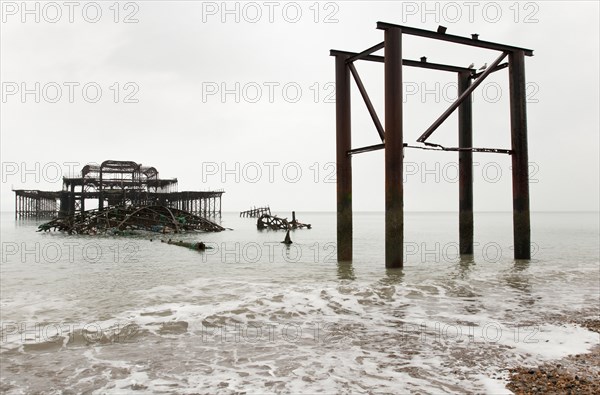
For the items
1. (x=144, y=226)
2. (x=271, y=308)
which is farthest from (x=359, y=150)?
(x=144, y=226)

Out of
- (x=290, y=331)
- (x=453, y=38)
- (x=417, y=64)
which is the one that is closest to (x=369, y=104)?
(x=417, y=64)

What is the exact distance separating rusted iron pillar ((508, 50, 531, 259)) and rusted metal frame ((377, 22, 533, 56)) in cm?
41

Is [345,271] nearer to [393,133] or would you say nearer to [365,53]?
[393,133]

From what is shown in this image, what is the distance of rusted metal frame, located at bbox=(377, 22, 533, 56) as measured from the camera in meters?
12.5

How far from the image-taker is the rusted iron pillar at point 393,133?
39.7 ft

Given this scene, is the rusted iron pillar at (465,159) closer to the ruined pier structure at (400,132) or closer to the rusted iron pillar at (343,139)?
the ruined pier structure at (400,132)

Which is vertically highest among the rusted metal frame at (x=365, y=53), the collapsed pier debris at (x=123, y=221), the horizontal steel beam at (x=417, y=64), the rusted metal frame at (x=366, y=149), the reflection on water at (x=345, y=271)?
the horizontal steel beam at (x=417, y=64)

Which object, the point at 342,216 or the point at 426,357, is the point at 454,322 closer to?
the point at 426,357

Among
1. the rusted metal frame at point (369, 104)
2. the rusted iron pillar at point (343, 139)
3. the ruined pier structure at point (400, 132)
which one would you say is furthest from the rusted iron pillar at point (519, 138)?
the rusted iron pillar at point (343, 139)

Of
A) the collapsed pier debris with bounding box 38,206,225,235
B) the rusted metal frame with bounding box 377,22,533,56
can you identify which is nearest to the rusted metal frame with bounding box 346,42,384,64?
the rusted metal frame with bounding box 377,22,533,56

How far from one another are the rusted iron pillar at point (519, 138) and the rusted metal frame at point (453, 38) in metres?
0.41

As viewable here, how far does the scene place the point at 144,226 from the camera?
43719mm

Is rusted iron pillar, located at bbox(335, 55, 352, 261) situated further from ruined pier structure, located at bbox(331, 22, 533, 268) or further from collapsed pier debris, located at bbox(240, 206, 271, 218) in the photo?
collapsed pier debris, located at bbox(240, 206, 271, 218)

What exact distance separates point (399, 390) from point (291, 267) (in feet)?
41.0
